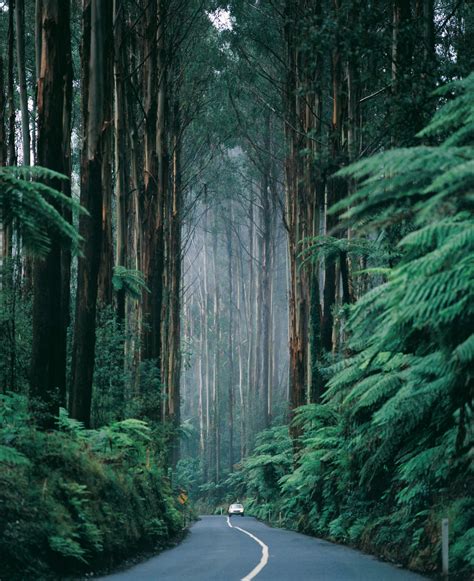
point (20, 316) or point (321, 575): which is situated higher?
point (20, 316)

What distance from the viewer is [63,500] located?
35.8 ft

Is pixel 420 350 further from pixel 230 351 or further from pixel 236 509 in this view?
pixel 230 351

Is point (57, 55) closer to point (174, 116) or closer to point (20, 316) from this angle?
point (20, 316)

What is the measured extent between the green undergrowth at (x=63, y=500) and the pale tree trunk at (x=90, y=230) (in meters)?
0.98

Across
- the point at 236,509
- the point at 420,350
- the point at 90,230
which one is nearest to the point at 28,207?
the point at 420,350

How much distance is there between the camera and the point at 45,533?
966 cm

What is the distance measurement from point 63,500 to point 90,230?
19.7 ft

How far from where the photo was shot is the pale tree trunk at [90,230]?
1525cm

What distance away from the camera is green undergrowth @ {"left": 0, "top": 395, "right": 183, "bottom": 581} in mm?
8812

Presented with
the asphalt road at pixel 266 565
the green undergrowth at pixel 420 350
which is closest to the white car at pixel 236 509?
the green undergrowth at pixel 420 350

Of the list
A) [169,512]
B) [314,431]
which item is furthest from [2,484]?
[314,431]

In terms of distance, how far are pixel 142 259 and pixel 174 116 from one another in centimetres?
758

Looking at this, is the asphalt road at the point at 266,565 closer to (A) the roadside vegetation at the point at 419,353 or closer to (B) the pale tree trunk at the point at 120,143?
(A) the roadside vegetation at the point at 419,353

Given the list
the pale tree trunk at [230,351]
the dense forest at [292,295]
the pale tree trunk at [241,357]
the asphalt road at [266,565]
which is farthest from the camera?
the pale tree trunk at [230,351]
